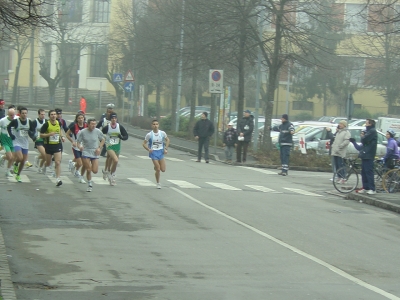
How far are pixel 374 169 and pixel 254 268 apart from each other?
1245 cm

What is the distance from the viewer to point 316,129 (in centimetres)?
3369

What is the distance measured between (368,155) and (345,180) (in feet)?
4.45

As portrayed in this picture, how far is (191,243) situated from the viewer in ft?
36.8

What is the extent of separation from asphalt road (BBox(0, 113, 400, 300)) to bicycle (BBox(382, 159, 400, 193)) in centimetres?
181

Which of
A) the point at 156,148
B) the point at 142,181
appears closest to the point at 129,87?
the point at 142,181

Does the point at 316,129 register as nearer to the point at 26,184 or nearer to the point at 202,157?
the point at 202,157

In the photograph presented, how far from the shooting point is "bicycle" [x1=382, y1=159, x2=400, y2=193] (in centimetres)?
2050

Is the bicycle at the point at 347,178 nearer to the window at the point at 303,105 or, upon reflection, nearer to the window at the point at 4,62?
the window at the point at 303,105

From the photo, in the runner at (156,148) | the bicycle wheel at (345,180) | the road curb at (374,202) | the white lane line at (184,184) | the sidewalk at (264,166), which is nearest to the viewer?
the road curb at (374,202)

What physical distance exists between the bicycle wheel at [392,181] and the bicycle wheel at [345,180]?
31.9 inches

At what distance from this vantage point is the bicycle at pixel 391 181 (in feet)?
67.3

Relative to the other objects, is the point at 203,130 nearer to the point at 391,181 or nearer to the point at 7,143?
the point at 391,181

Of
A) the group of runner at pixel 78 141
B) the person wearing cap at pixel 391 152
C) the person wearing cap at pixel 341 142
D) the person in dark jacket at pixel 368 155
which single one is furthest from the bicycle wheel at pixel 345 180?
the group of runner at pixel 78 141

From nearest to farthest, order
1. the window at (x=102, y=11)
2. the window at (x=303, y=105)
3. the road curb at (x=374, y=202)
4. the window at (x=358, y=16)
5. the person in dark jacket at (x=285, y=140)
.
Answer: the road curb at (x=374, y=202) → the window at (x=358, y=16) → the person in dark jacket at (x=285, y=140) → the window at (x=303, y=105) → the window at (x=102, y=11)
